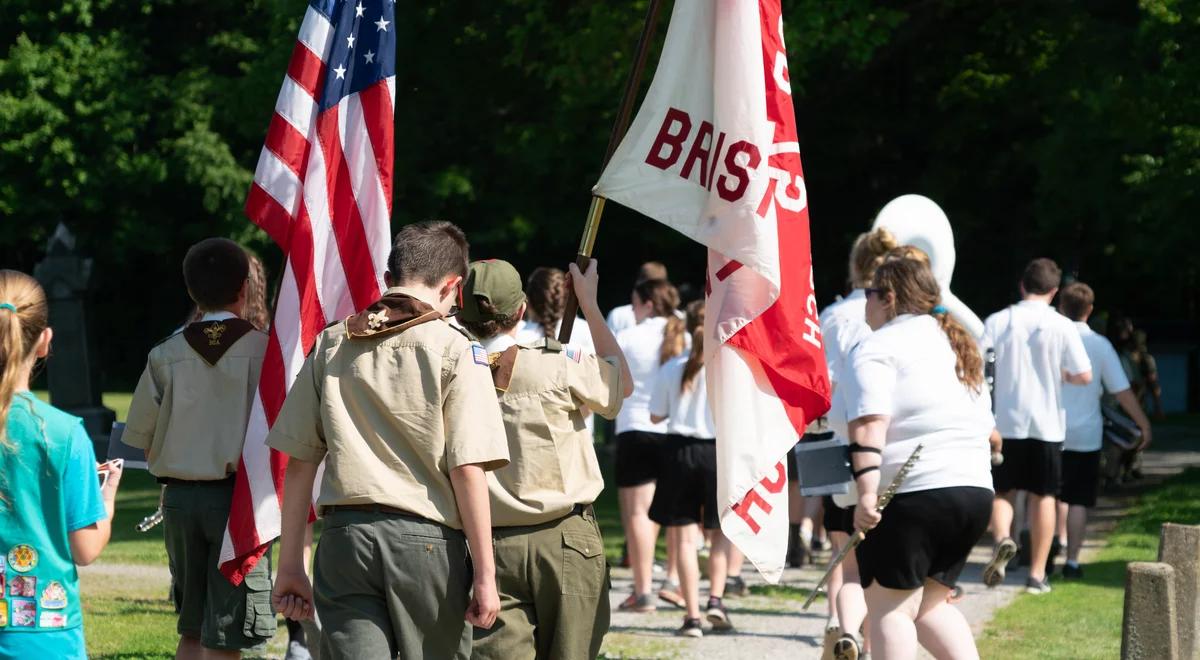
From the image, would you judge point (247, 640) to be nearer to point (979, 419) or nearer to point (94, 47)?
point (979, 419)

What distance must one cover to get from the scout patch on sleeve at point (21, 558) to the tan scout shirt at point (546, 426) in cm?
138

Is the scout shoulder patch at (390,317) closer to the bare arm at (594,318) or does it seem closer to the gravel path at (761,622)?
the bare arm at (594,318)

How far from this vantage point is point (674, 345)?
9289 mm

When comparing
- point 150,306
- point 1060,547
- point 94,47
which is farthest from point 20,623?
point 150,306

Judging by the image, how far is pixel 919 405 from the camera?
5.74m

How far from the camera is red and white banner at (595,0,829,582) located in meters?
5.20

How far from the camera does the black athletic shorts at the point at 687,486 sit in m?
8.95

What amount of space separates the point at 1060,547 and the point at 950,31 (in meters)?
12.0

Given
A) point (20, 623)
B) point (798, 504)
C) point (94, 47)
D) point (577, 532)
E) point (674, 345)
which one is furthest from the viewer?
point (94, 47)

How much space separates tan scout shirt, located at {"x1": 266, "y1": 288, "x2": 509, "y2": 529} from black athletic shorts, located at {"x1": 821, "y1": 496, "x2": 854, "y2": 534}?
295 cm

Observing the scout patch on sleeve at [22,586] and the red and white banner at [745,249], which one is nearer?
the scout patch on sleeve at [22,586]

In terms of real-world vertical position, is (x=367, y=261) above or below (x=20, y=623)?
above

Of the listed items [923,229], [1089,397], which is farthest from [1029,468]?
[923,229]

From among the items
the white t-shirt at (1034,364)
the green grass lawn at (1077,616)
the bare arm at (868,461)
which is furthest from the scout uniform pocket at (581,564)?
the white t-shirt at (1034,364)
